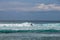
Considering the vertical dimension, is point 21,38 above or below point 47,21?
above

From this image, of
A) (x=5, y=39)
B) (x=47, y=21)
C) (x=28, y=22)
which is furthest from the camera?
(x=47, y=21)

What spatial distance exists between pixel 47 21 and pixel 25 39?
42.8 feet

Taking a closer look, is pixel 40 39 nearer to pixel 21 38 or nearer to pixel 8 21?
pixel 21 38

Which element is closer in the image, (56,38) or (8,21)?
(56,38)

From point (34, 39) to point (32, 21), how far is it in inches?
492

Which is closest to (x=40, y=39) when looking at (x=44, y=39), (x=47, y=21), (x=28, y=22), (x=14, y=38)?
(x=44, y=39)

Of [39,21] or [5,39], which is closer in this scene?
[5,39]

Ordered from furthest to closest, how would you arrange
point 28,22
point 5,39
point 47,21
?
point 47,21
point 28,22
point 5,39

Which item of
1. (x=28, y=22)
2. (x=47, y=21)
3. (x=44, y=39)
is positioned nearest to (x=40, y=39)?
(x=44, y=39)

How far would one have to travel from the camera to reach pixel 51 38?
9.35 meters

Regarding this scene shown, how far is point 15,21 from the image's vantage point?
22562mm

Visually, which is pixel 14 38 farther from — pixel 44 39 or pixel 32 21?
pixel 32 21

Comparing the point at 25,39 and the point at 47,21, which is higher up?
the point at 25,39

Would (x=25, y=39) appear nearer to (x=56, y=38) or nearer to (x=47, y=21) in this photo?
(x=56, y=38)
